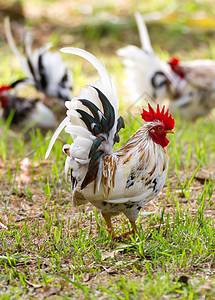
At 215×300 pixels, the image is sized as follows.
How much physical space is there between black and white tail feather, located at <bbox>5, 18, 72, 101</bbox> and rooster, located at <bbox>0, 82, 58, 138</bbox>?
31cm

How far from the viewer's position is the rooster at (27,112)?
5.83m

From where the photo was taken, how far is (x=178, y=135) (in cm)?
511

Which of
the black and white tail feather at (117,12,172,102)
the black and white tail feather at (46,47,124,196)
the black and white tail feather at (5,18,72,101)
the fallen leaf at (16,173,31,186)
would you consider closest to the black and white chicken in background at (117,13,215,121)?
the black and white tail feather at (117,12,172,102)

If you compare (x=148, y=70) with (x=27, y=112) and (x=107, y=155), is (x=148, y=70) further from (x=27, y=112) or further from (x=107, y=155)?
(x=107, y=155)

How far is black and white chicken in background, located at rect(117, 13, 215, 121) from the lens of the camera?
6.30 meters

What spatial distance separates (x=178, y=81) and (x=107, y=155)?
12.3 feet

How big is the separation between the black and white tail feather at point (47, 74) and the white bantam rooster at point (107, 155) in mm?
3217

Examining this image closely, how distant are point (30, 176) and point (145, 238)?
164 centimetres

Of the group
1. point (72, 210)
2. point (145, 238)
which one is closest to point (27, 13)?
point (72, 210)

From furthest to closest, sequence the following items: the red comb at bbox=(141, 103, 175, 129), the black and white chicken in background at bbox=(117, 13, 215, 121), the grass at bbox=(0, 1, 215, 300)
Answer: the black and white chicken in background at bbox=(117, 13, 215, 121)
the red comb at bbox=(141, 103, 175, 129)
the grass at bbox=(0, 1, 215, 300)

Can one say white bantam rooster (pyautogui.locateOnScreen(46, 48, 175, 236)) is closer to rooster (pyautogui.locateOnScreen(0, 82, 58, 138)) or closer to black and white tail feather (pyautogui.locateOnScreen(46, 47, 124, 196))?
black and white tail feather (pyautogui.locateOnScreen(46, 47, 124, 196))

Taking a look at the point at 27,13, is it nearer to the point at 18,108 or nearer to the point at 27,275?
the point at 18,108

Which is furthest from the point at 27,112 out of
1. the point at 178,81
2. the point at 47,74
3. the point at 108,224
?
the point at 108,224

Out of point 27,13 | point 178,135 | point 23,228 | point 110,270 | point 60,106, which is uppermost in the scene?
point 27,13
